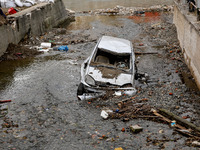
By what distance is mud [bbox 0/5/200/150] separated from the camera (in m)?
6.15

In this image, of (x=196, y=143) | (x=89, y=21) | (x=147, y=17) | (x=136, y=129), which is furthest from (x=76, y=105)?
(x=147, y=17)

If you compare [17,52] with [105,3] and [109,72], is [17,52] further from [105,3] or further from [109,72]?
[105,3]

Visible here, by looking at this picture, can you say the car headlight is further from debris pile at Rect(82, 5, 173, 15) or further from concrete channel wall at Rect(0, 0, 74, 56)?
debris pile at Rect(82, 5, 173, 15)

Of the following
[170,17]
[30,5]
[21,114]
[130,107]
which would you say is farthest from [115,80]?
[170,17]

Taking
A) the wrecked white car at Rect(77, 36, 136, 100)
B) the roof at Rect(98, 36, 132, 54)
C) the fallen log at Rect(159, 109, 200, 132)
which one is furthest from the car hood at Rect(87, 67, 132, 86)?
the fallen log at Rect(159, 109, 200, 132)

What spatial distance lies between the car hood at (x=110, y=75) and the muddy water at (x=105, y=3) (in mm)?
23233

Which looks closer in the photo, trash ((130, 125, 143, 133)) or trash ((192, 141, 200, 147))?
trash ((192, 141, 200, 147))

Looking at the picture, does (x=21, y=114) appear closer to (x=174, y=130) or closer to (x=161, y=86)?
(x=174, y=130)

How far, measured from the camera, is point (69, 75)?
10891 mm

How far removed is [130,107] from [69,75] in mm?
4243

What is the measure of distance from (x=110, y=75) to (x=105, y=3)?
26.4 m

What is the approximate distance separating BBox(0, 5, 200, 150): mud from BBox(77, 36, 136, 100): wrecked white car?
0.31m

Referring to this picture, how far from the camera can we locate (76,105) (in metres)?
8.11

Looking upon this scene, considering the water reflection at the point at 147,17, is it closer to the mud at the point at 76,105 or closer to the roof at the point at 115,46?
the mud at the point at 76,105
